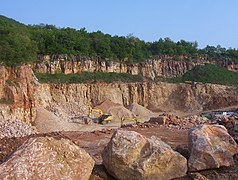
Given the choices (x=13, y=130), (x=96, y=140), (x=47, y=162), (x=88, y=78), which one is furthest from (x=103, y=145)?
(x=88, y=78)

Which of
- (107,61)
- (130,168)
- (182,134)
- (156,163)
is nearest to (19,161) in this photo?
(130,168)

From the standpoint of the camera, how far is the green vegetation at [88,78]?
4312 cm

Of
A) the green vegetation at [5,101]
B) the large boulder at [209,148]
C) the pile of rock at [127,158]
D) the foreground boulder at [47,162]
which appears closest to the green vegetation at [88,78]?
the green vegetation at [5,101]

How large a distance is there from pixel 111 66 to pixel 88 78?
6639mm

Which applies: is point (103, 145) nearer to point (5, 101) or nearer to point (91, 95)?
point (5, 101)

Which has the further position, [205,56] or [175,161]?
[205,56]

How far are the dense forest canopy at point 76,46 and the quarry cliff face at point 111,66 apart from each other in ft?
3.28

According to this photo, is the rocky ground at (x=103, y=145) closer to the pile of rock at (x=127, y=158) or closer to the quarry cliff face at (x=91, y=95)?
the pile of rock at (x=127, y=158)

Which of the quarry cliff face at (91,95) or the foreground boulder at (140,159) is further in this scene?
the quarry cliff face at (91,95)

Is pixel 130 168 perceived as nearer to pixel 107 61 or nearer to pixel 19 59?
pixel 19 59

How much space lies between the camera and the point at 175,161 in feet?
26.1

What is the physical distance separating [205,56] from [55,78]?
108 feet

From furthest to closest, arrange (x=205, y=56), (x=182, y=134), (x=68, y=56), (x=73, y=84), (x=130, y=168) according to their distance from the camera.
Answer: (x=205, y=56)
(x=68, y=56)
(x=73, y=84)
(x=182, y=134)
(x=130, y=168)

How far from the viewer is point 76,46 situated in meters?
51.4
